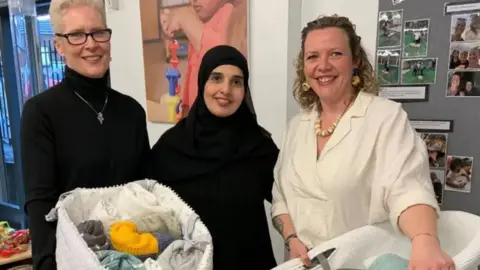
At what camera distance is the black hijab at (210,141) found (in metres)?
1.48

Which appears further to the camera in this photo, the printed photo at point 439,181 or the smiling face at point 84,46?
the printed photo at point 439,181

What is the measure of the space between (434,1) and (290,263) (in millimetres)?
1123

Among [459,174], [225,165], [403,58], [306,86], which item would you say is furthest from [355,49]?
[459,174]

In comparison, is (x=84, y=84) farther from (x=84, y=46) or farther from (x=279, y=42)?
(x=279, y=42)

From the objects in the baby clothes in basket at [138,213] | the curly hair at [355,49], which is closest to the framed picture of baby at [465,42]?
the curly hair at [355,49]

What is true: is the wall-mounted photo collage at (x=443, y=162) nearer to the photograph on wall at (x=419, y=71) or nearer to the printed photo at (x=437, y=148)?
the printed photo at (x=437, y=148)

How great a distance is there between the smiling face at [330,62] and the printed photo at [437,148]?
549 millimetres

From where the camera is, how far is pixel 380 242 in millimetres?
1190

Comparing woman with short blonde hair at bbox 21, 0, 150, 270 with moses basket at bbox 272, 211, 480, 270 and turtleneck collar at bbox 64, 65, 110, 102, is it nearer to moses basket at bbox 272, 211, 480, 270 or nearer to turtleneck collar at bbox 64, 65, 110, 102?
turtleneck collar at bbox 64, 65, 110, 102

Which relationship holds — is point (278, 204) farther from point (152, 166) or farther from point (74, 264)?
point (74, 264)

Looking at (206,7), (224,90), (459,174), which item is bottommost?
(459,174)

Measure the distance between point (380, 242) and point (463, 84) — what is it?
2.41 feet

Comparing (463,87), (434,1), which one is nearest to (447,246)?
(463,87)

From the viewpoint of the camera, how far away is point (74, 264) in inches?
38.8
